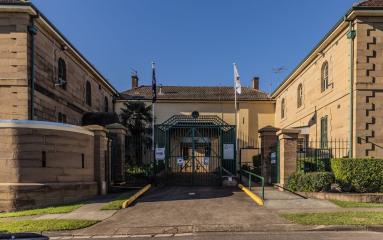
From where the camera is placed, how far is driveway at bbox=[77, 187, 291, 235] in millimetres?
8641

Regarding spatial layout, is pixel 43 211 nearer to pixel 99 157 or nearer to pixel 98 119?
pixel 99 157

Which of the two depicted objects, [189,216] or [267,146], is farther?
[267,146]

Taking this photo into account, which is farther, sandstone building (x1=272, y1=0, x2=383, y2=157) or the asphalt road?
sandstone building (x1=272, y1=0, x2=383, y2=157)

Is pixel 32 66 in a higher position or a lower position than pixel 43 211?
higher

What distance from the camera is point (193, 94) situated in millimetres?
37531

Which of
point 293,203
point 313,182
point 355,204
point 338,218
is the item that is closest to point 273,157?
point 313,182

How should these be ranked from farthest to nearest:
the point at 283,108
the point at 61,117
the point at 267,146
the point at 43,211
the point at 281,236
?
1. the point at 283,108
2. the point at 61,117
3. the point at 267,146
4. the point at 43,211
5. the point at 281,236

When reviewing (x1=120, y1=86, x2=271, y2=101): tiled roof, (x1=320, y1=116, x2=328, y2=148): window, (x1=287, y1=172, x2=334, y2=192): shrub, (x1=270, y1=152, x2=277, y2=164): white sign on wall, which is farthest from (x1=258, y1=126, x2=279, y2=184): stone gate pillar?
(x1=120, y1=86, x2=271, y2=101): tiled roof

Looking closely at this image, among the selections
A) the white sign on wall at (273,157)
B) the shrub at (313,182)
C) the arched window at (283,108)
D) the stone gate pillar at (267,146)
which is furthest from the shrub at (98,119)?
the arched window at (283,108)

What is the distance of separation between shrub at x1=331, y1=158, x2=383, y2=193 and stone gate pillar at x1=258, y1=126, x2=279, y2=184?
3910mm

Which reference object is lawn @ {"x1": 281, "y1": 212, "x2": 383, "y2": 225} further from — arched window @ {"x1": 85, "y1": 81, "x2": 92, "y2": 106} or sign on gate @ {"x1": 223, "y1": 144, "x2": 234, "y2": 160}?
arched window @ {"x1": 85, "y1": 81, "x2": 92, "y2": 106}

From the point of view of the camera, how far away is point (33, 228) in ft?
27.5

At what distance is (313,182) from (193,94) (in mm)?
24978

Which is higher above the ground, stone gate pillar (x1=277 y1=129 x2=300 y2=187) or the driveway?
stone gate pillar (x1=277 y1=129 x2=300 y2=187)
